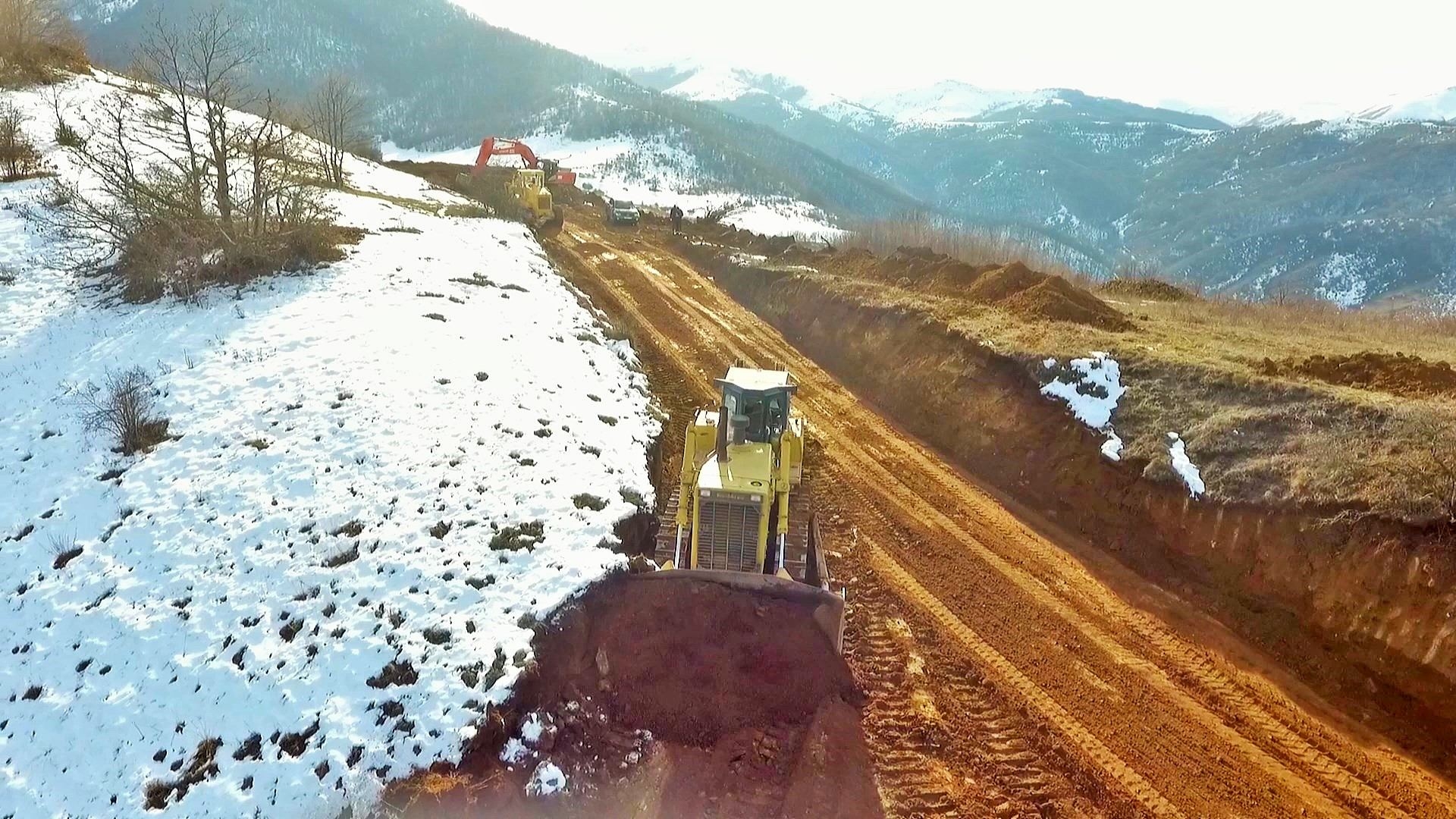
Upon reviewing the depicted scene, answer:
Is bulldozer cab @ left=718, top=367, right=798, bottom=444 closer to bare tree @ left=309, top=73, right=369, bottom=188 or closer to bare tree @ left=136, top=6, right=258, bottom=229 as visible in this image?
bare tree @ left=136, top=6, right=258, bottom=229

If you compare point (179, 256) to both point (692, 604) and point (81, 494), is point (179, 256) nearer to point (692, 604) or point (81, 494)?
point (81, 494)

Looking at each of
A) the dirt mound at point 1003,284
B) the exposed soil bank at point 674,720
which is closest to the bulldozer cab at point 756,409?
the exposed soil bank at point 674,720

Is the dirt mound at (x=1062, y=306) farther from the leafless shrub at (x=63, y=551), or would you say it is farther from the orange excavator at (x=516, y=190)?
the orange excavator at (x=516, y=190)

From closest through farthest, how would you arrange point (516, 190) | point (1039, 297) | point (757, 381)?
point (757, 381) → point (1039, 297) → point (516, 190)

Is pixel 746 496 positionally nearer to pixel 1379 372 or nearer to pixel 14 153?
pixel 1379 372


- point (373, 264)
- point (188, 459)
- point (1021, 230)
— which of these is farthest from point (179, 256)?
point (1021, 230)

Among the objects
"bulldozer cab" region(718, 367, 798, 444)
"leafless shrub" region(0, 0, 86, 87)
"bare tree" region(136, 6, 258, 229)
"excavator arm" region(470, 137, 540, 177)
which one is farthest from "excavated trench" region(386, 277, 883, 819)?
"leafless shrub" region(0, 0, 86, 87)

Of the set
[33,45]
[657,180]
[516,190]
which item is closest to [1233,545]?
[516,190]
